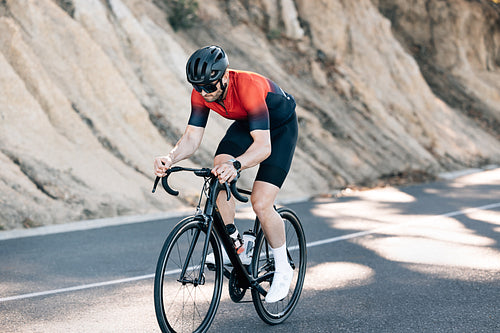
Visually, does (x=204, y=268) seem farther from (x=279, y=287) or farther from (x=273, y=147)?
(x=273, y=147)

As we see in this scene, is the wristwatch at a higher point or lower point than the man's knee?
higher

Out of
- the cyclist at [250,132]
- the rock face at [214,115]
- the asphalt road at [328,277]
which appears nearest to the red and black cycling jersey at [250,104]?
the cyclist at [250,132]

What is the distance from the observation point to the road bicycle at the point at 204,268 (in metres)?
4.11

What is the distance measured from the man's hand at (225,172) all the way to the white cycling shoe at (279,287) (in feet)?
3.75

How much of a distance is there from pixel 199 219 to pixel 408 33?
28338 mm

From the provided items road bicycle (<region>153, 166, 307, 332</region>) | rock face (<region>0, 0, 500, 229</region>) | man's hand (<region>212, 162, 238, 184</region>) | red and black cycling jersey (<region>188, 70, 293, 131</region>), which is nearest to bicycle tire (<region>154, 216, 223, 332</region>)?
road bicycle (<region>153, 166, 307, 332</region>)

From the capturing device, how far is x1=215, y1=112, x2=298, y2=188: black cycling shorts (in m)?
4.80

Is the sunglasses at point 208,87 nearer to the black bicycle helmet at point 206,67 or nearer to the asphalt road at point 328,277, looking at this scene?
the black bicycle helmet at point 206,67

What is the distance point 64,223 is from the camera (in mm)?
10062

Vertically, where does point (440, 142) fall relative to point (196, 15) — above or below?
below

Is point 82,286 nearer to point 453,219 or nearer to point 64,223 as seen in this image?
point 64,223

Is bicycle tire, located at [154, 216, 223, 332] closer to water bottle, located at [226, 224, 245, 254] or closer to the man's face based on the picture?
water bottle, located at [226, 224, 245, 254]

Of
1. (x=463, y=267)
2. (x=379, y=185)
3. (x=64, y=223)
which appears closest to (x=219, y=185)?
(x=463, y=267)

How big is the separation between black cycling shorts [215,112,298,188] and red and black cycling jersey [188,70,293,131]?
0.27 feet
